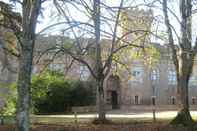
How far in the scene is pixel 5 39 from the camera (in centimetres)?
2675

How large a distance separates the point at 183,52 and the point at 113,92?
4418 cm

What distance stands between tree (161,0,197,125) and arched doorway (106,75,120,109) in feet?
137

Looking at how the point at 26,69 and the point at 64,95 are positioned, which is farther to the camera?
the point at 64,95

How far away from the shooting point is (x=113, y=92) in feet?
236

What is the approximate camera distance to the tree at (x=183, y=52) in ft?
90.1

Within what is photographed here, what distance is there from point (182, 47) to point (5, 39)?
10.2m

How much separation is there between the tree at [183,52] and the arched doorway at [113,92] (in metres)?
41.8

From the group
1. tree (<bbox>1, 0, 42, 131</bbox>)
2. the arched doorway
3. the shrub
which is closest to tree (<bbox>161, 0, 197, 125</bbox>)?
tree (<bbox>1, 0, 42, 131</bbox>)

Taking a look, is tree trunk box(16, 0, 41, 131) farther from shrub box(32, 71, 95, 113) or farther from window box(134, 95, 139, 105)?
window box(134, 95, 139, 105)

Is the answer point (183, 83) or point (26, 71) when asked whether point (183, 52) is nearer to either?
point (183, 83)

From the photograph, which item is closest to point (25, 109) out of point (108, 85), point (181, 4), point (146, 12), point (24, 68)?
point (24, 68)

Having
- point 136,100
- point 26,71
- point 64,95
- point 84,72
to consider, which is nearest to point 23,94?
point 26,71

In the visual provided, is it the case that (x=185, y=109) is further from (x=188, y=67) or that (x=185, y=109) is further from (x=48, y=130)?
(x=48, y=130)

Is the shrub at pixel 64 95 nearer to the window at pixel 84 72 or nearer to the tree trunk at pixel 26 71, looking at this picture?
the window at pixel 84 72
